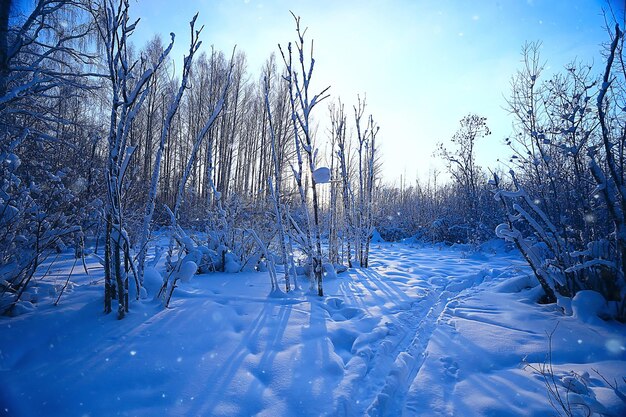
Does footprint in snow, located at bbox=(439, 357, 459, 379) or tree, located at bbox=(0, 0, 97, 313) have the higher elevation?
tree, located at bbox=(0, 0, 97, 313)

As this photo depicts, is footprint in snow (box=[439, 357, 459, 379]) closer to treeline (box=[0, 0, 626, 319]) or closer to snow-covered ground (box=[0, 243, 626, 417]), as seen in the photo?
snow-covered ground (box=[0, 243, 626, 417])

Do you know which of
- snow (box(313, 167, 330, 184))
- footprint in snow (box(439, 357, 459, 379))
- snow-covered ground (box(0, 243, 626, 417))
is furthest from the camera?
snow (box(313, 167, 330, 184))

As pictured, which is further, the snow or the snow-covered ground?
the snow

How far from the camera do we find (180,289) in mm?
3162

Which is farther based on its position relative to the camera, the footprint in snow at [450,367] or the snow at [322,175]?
the snow at [322,175]

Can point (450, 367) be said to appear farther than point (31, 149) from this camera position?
No

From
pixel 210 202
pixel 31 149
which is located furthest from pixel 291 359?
pixel 31 149

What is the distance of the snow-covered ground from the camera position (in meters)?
1.40

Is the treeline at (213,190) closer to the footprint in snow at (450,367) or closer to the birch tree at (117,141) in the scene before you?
the birch tree at (117,141)

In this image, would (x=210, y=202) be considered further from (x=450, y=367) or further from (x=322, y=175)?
(x=450, y=367)

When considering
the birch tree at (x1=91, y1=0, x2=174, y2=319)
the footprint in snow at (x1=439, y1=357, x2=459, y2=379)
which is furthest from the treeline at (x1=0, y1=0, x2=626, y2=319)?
the footprint in snow at (x1=439, y1=357, x2=459, y2=379)

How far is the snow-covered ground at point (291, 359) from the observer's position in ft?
4.58

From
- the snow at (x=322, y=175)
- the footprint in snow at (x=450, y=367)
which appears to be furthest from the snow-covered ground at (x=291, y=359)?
the snow at (x=322, y=175)

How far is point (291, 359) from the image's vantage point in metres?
1.87
